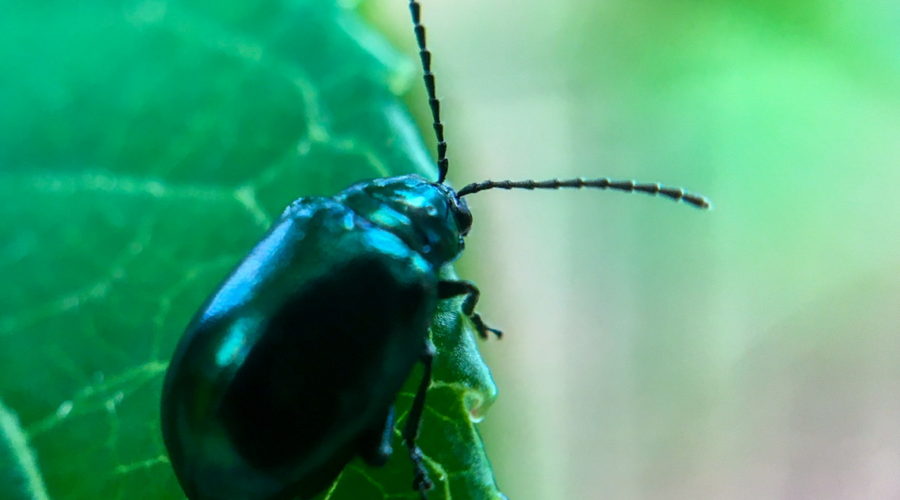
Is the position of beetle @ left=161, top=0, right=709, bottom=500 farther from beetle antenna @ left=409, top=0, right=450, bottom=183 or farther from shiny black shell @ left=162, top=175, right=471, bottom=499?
beetle antenna @ left=409, top=0, right=450, bottom=183

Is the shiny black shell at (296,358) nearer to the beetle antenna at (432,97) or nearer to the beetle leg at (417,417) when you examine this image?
the beetle leg at (417,417)

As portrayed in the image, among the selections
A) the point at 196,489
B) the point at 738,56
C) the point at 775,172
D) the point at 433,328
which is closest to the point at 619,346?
the point at 775,172

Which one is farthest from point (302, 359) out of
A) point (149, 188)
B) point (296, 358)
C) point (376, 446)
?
point (149, 188)

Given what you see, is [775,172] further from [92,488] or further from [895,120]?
[92,488]

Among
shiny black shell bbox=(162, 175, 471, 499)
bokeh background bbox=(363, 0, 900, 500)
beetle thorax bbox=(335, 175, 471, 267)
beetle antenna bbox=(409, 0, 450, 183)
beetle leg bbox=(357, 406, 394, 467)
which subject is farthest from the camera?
bokeh background bbox=(363, 0, 900, 500)

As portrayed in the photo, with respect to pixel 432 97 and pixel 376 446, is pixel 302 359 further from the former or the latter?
pixel 432 97

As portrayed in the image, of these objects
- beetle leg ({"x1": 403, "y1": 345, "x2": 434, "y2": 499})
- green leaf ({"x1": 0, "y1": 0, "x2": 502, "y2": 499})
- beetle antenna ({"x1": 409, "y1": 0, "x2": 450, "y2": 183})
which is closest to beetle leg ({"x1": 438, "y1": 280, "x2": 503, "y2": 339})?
green leaf ({"x1": 0, "y1": 0, "x2": 502, "y2": 499})

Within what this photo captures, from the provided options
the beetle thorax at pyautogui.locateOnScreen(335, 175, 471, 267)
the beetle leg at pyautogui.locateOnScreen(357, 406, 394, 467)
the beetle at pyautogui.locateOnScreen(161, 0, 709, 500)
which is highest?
the beetle thorax at pyautogui.locateOnScreen(335, 175, 471, 267)
